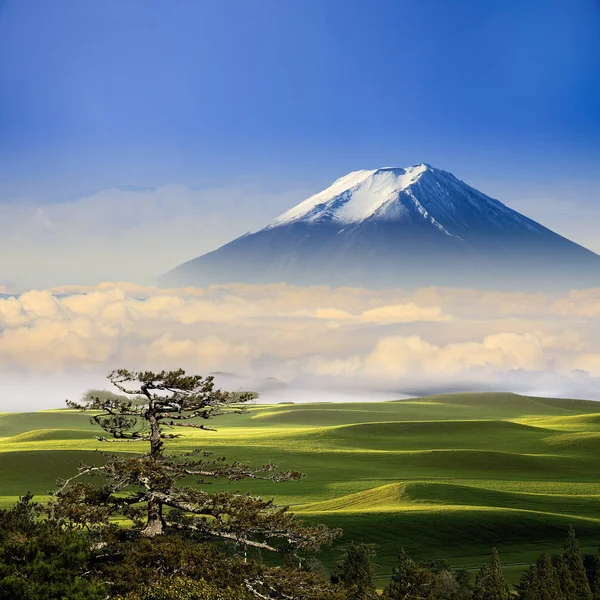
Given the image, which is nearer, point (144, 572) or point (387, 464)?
point (144, 572)

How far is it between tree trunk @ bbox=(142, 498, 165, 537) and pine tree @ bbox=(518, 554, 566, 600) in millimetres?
11711

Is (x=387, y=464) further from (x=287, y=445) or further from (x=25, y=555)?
(x=25, y=555)

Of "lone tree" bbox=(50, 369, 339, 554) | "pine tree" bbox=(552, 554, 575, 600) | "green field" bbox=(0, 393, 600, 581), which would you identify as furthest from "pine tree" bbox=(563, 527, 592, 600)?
"lone tree" bbox=(50, 369, 339, 554)

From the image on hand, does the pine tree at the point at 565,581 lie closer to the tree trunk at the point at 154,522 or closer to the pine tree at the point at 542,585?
the pine tree at the point at 542,585

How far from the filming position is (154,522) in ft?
48.8

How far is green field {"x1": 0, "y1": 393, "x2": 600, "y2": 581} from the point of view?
35969 mm

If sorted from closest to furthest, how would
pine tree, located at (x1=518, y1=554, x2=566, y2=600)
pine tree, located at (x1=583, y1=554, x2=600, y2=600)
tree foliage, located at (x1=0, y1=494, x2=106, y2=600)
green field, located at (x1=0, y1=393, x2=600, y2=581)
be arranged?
tree foliage, located at (x1=0, y1=494, x2=106, y2=600)
pine tree, located at (x1=518, y1=554, x2=566, y2=600)
pine tree, located at (x1=583, y1=554, x2=600, y2=600)
green field, located at (x1=0, y1=393, x2=600, y2=581)

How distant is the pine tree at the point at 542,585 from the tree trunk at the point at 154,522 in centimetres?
1171

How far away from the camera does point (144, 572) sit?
43.9 feet

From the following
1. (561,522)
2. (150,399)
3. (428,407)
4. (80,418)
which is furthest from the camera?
(428,407)

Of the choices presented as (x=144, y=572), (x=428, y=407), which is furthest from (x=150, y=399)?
(x=428, y=407)

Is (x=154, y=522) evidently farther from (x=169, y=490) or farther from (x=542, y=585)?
(x=542, y=585)

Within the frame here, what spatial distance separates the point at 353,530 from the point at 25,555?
23.4 meters

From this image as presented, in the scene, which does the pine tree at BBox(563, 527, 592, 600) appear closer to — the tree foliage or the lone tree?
the lone tree
